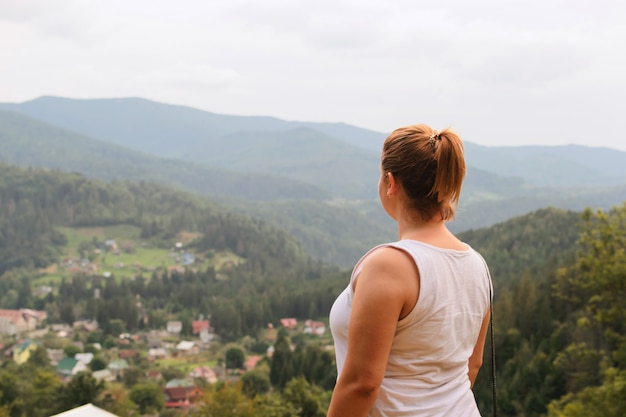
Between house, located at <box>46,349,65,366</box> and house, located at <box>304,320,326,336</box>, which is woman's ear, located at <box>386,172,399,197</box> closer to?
house, located at <box>46,349,65,366</box>

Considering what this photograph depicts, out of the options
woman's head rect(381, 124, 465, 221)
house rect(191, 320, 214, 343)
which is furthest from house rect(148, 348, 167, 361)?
woman's head rect(381, 124, 465, 221)

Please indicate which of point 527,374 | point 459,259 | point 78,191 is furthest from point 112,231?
point 459,259

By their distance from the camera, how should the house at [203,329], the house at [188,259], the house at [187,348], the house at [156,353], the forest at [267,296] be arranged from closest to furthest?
the forest at [267,296]
the house at [156,353]
the house at [187,348]
the house at [203,329]
the house at [188,259]

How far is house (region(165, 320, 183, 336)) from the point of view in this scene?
81.9 m

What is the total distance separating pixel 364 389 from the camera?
204 cm

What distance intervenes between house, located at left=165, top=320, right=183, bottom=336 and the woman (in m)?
81.8

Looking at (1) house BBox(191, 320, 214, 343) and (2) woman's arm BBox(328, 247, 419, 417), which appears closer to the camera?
(2) woman's arm BBox(328, 247, 419, 417)

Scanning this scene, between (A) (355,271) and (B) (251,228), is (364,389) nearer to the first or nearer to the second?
(A) (355,271)

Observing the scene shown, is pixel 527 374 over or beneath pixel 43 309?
over

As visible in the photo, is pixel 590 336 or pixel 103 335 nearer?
pixel 590 336

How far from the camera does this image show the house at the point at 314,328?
250 ft

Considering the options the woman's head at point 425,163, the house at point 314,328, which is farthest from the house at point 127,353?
the woman's head at point 425,163

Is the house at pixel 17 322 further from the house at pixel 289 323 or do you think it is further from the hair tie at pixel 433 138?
the hair tie at pixel 433 138

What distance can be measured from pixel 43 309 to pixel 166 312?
59.2ft
